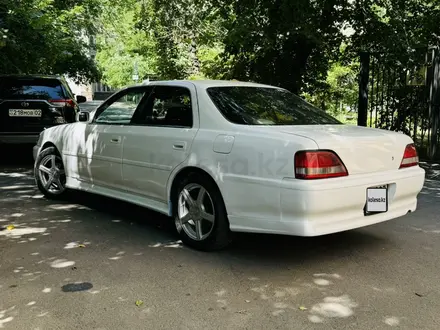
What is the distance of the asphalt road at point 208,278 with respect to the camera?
130 inches

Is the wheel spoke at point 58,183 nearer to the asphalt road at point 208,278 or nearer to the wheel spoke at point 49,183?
the wheel spoke at point 49,183

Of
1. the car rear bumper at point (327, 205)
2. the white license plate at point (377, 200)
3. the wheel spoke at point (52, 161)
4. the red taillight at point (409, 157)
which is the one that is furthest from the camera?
the wheel spoke at point (52, 161)

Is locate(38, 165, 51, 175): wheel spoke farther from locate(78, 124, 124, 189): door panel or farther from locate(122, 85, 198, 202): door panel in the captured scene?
locate(122, 85, 198, 202): door panel

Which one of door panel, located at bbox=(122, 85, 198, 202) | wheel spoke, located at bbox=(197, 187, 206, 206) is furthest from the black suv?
wheel spoke, located at bbox=(197, 187, 206, 206)

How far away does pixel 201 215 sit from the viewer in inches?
183

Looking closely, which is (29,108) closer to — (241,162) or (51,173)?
(51,173)

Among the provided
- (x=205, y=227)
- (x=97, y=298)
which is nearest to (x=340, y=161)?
(x=205, y=227)

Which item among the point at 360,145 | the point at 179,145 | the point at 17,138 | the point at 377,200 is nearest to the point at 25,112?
the point at 17,138

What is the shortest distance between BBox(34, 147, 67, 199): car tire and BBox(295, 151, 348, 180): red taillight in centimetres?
383

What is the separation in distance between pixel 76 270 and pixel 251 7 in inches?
307

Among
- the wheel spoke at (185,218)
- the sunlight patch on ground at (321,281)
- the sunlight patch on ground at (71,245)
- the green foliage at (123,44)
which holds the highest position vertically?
the green foliage at (123,44)

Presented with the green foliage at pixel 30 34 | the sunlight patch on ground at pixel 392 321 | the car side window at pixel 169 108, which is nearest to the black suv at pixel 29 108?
the green foliage at pixel 30 34

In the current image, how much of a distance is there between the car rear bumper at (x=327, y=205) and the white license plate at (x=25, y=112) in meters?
7.24

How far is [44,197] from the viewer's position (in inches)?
275
